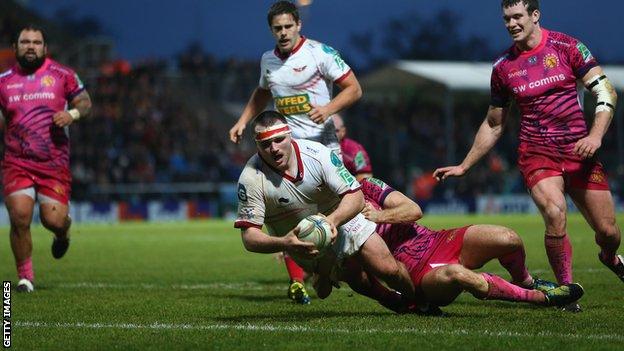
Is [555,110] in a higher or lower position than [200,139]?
higher

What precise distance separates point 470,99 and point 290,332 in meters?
41.7

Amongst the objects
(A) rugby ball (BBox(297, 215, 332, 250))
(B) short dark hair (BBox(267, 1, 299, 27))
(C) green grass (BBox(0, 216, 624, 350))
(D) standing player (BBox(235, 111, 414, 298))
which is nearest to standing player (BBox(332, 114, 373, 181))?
(C) green grass (BBox(0, 216, 624, 350))

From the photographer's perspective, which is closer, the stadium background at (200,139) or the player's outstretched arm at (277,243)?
the player's outstretched arm at (277,243)

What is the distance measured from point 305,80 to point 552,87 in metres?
2.34

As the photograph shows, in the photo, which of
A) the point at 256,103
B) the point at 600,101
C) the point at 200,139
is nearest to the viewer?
the point at 600,101

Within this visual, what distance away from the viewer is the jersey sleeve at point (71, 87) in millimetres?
12227

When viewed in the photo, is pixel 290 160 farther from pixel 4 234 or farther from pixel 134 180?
pixel 134 180

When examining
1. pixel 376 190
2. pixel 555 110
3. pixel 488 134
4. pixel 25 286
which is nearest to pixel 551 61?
pixel 555 110

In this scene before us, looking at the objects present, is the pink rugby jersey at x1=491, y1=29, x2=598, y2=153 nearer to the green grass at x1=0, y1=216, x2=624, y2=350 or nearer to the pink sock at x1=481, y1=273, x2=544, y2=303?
the green grass at x1=0, y1=216, x2=624, y2=350

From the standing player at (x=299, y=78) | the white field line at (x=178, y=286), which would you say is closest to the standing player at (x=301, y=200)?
the standing player at (x=299, y=78)

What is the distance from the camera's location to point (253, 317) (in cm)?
873

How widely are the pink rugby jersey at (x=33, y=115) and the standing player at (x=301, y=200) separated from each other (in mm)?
4376

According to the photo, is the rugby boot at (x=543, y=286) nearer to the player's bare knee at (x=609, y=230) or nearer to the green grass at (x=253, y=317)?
the green grass at (x=253, y=317)

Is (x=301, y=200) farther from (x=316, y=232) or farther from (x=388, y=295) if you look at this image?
(x=388, y=295)
